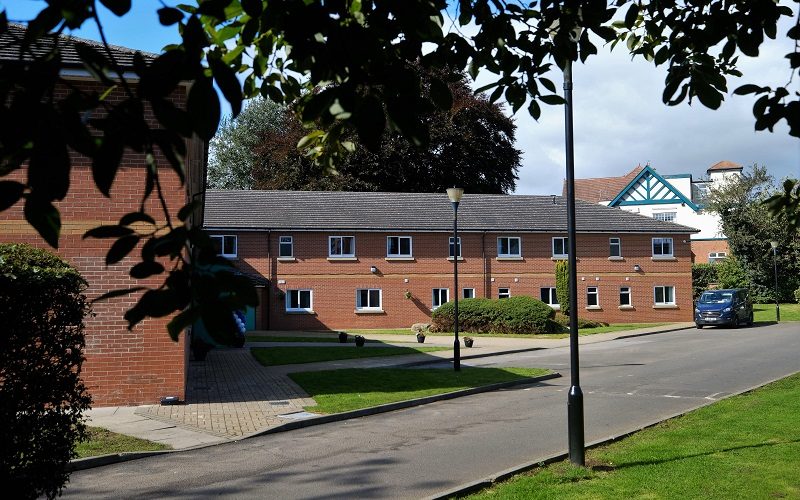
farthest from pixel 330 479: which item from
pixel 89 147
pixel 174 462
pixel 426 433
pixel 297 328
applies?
pixel 297 328

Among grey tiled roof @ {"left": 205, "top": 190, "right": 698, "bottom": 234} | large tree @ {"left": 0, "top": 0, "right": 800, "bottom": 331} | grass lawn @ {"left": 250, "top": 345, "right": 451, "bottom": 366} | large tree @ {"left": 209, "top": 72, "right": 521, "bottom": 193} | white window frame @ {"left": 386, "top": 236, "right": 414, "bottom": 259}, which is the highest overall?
large tree @ {"left": 209, "top": 72, "right": 521, "bottom": 193}

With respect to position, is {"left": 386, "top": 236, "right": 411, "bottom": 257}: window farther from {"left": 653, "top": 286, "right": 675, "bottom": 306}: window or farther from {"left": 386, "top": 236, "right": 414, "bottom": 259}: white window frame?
{"left": 653, "top": 286, "right": 675, "bottom": 306}: window

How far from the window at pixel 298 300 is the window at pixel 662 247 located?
21296 millimetres

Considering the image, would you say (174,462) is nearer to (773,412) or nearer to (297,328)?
(773,412)

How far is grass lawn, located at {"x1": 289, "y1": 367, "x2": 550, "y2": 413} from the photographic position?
45.9ft

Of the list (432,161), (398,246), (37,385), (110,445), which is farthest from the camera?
(432,161)

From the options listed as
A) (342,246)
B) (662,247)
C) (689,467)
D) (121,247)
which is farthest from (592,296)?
(121,247)

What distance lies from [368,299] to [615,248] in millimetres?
15322

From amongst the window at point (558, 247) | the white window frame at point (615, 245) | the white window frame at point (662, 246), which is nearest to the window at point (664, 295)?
the white window frame at point (662, 246)

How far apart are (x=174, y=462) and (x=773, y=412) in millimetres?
9041

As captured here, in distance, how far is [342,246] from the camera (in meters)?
40.6

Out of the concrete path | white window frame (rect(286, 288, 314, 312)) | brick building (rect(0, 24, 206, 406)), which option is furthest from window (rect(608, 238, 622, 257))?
brick building (rect(0, 24, 206, 406))

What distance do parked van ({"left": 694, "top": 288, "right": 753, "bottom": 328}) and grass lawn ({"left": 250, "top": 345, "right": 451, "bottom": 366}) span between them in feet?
62.4

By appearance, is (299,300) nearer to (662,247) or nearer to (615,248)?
(615,248)
